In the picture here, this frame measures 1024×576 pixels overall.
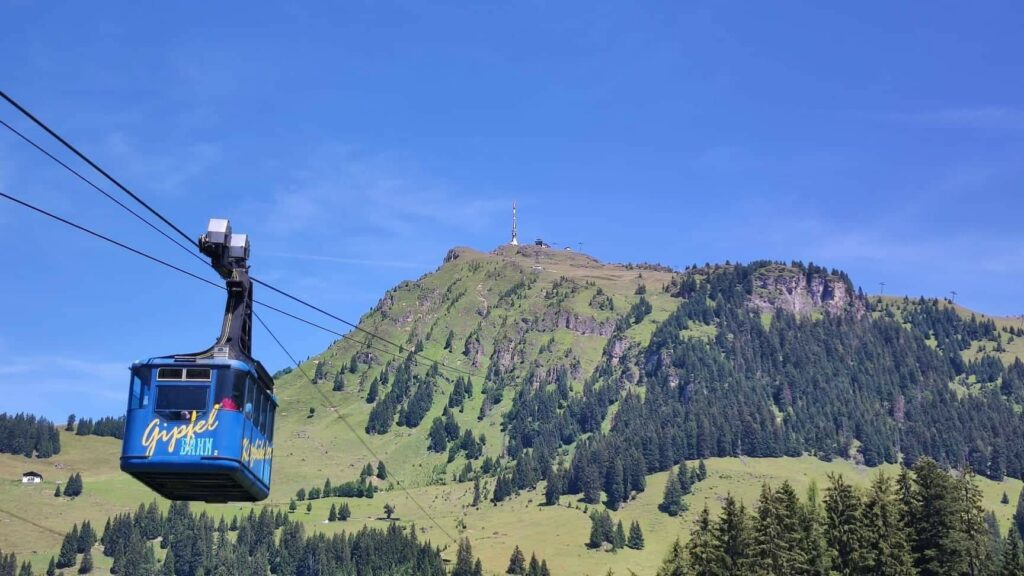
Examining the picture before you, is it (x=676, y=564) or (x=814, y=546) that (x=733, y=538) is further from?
(x=814, y=546)

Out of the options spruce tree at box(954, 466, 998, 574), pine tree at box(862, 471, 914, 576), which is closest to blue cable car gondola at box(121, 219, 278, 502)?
pine tree at box(862, 471, 914, 576)

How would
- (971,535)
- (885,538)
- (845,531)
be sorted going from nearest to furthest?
1. (885,538)
2. (971,535)
3. (845,531)

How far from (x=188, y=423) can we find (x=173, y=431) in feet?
2.12

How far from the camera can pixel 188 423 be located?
48969 millimetres

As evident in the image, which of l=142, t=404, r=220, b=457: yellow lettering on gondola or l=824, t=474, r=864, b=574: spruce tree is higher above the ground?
l=824, t=474, r=864, b=574: spruce tree

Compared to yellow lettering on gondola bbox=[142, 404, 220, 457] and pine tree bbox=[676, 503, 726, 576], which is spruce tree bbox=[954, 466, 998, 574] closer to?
pine tree bbox=[676, 503, 726, 576]

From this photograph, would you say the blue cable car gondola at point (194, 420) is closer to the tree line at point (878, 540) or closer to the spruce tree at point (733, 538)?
the tree line at point (878, 540)

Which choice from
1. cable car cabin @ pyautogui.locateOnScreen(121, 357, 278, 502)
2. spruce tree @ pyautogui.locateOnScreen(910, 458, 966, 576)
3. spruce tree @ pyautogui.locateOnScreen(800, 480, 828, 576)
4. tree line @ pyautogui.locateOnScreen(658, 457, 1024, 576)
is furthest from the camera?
spruce tree @ pyautogui.locateOnScreen(800, 480, 828, 576)

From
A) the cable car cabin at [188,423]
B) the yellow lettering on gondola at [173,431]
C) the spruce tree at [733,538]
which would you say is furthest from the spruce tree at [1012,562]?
the yellow lettering on gondola at [173,431]

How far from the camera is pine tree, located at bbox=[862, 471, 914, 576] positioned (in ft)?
356

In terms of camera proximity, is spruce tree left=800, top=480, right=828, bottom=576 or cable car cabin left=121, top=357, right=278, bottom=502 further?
spruce tree left=800, top=480, right=828, bottom=576

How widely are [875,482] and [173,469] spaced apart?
86580 millimetres

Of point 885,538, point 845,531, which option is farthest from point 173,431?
point 885,538

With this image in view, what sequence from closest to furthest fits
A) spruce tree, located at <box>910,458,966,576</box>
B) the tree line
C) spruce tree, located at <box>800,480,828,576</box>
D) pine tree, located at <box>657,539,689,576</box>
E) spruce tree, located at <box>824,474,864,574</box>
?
the tree line, spruce tree, located at <box>824,474,864,574</box>, spruce tree, located at <box>910,458,966,576</box>, spruce tree, located at <box>800,480,828,576</box>, pine tree, located at <box>657,539,689,576</box>
